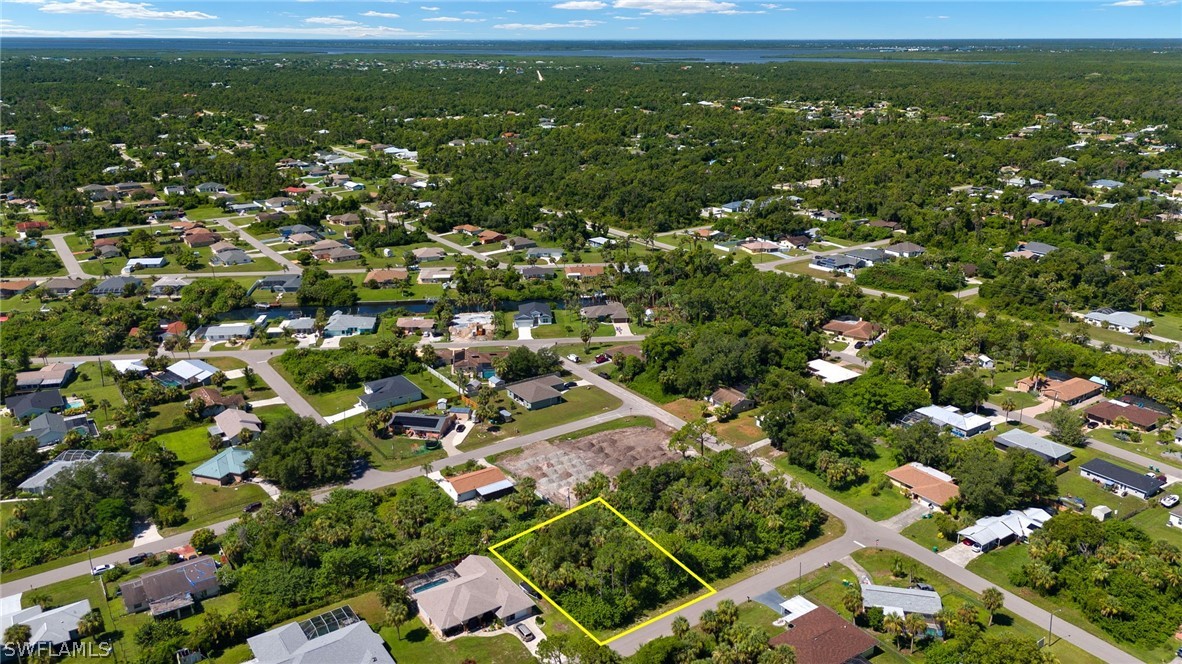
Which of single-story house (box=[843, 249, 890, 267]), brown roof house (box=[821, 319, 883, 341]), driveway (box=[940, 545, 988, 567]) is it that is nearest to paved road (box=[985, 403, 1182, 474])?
driveway (box=[940, 545, 988, 567])

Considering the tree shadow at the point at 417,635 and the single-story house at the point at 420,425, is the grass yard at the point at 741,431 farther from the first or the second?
the tree shadow at the point at 417,635

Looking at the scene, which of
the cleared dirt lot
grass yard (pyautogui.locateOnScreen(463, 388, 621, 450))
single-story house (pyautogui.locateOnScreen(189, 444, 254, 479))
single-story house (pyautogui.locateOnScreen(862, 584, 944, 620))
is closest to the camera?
single-story house (pyautogui.locateOnScreen(862, 584, 944, 620))

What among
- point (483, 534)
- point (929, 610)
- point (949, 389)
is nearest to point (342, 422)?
point (483, 534)

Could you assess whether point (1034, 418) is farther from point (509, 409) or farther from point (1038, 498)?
point (509, 409)

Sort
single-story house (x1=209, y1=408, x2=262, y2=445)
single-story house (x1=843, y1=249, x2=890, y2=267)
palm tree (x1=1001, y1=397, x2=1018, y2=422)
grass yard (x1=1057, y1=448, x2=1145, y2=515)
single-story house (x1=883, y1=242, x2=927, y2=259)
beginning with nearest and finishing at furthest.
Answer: grass yard (x1=1057, y1=448, x2=1145, y2=515) → single-story house (x1=209, y1=408, x2=262, y2=445) → palm tree (x1=1001, y1=397, x2=1018, y2=422) → single-story house (x1=843, y1=249, x2=890, y2=267) → single-story house (x1=883, y1=242, x2=927, y2=259)

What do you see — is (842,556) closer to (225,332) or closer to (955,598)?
(955,598)

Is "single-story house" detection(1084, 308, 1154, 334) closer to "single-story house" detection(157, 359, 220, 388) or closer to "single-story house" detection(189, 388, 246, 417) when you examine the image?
"single-story house" detection(189, 388, 246, 417)
